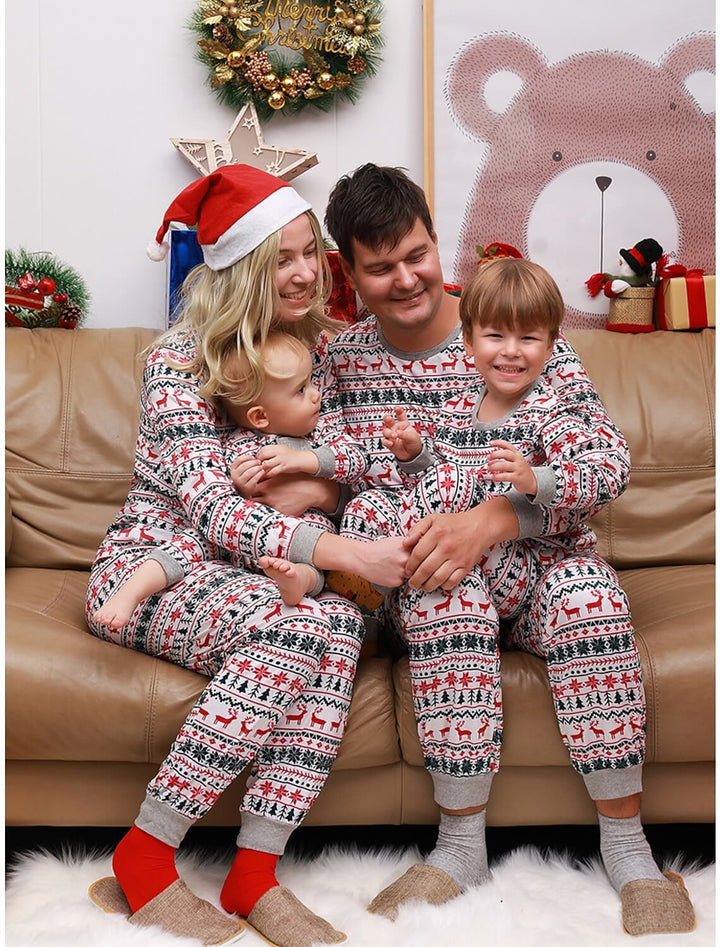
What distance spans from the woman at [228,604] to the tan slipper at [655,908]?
43 centimetres

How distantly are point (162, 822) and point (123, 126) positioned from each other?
1773 millimetres

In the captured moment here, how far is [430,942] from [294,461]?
774mm

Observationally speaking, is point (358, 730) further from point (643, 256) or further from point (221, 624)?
point (643, 256)

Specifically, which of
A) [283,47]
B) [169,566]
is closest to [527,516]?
[169,566]

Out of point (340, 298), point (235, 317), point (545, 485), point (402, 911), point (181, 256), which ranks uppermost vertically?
point (181, 256)

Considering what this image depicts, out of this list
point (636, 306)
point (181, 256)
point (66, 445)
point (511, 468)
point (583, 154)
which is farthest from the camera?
point (583, 154)

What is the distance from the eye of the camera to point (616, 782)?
57.5 inches

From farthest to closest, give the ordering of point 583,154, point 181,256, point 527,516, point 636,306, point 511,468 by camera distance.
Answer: point 583,154, point 636,306, point 181,256, point 527,516, point 511,468

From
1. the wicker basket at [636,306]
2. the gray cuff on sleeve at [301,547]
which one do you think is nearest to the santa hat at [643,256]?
the wicker basket at [636,306]

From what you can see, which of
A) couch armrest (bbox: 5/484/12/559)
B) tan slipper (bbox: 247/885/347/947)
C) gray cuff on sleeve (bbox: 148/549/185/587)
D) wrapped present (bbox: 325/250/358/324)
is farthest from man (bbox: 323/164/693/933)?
couch armrest (bbox: 5/484/12/559)

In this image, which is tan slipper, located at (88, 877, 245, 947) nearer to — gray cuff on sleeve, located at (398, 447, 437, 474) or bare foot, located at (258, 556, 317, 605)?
bare foot, located at (258, 556, 317, 605)

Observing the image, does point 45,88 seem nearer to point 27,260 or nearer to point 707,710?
point 27,260

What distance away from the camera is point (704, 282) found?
231 centimetres

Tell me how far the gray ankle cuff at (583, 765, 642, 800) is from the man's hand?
37 centimetres
